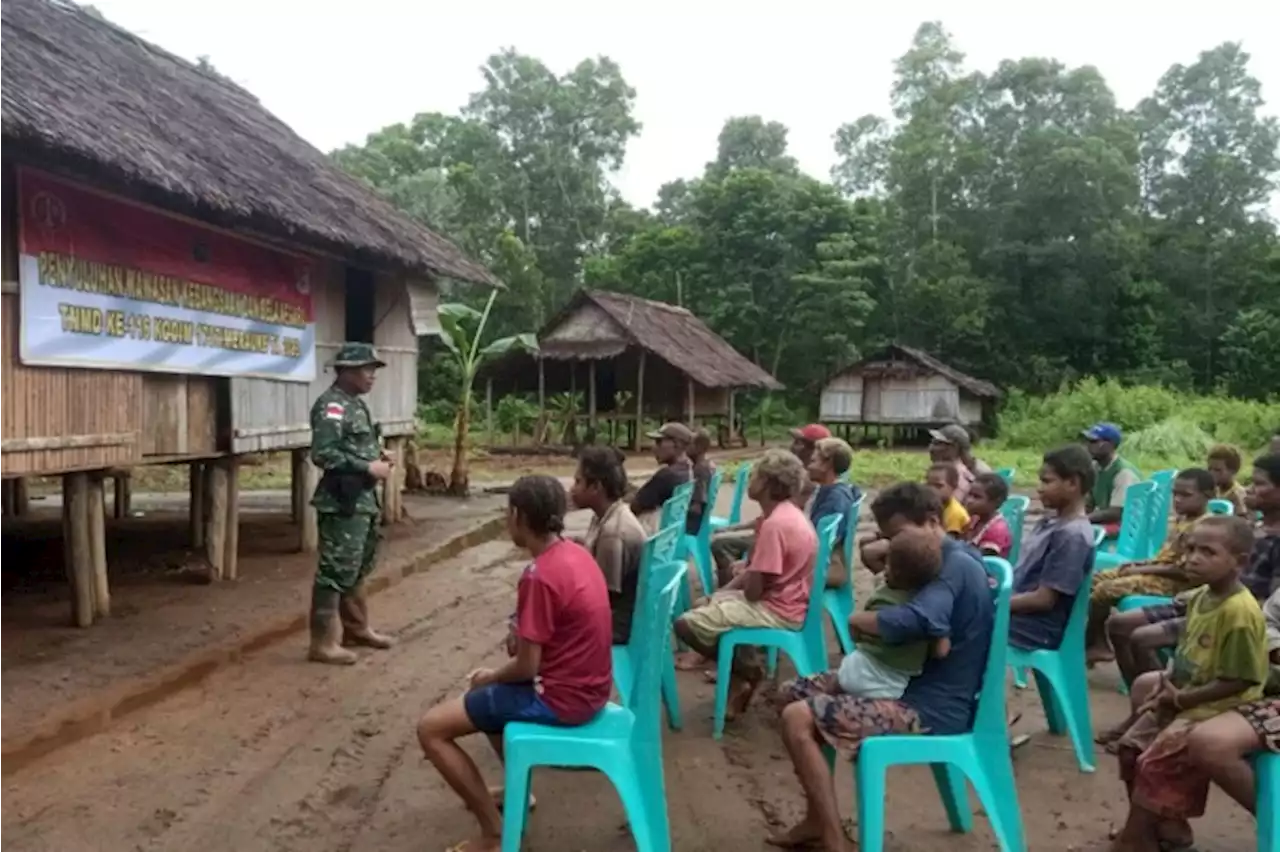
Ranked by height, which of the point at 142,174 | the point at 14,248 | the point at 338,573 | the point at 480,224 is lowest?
the point at 338,573

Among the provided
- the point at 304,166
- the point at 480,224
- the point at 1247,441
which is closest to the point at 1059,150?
the point at 1247,441

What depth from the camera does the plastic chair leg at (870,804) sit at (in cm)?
354

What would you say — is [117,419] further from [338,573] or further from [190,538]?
[190,538]

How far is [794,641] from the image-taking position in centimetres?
529

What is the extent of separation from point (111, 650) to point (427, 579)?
147 inches

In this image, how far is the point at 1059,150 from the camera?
34719 millimetres

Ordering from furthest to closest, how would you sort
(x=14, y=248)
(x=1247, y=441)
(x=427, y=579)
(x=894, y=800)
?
(x=1247, y=441), (x=427, y=579), (x=14, y=248), (x=894, y=800)

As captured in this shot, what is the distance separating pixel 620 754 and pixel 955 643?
1142 mm

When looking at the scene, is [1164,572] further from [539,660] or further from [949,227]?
[949,227]

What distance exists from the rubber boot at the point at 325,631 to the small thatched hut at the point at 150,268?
63.4 inches

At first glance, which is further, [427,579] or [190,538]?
[190,538]

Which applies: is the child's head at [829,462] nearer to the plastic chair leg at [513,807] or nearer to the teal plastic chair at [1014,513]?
the teal plastic chair at [1014,513]

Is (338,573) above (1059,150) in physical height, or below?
below

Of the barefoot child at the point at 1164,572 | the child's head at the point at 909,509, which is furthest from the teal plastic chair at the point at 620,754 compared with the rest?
the barefoot child at the point at 1164,572
